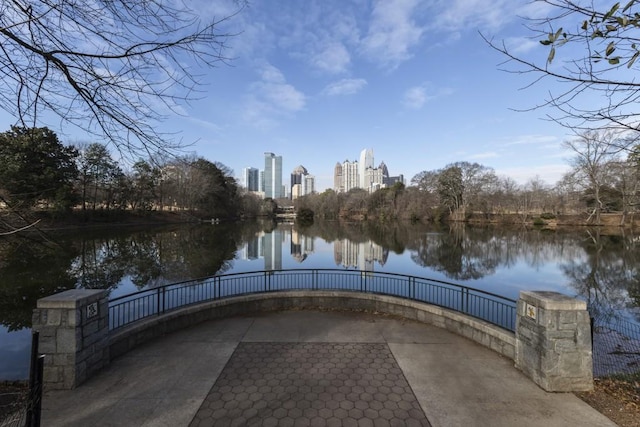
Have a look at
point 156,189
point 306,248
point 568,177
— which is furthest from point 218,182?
point 568,177

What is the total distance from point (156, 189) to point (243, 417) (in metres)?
65.9

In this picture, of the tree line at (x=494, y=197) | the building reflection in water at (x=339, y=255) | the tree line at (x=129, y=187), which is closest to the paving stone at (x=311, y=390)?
the building reflection in water at (x=339, y=255)

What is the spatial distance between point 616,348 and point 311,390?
9363 mm

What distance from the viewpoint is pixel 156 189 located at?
60.8 m

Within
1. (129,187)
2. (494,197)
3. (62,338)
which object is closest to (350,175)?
(494,197)

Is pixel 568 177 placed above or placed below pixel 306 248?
above

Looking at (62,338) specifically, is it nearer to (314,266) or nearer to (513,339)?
(513,339)

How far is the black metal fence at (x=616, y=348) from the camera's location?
6.73 m

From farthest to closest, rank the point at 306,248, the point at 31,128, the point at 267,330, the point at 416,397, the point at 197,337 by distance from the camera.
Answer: the point at 306,248, the point at 267,330, the point at 197,337, the point at 416,397, the point at 31,128

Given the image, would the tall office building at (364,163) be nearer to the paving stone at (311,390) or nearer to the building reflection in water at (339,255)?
the building reflection in water at (339,255)

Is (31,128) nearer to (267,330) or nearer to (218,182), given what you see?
(267,330)

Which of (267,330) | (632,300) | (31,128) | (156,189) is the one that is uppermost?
(156,189)

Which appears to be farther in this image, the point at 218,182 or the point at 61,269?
the point at 218,182

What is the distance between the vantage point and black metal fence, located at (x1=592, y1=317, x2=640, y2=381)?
6.73m
